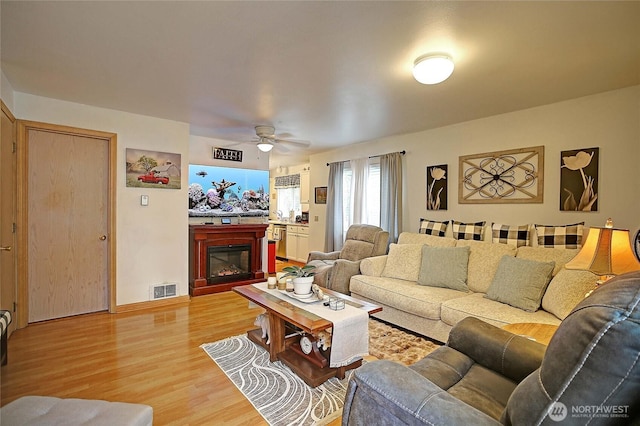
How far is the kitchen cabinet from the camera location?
22.6ft

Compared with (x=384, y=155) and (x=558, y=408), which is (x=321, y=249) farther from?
(x=558, y=408)

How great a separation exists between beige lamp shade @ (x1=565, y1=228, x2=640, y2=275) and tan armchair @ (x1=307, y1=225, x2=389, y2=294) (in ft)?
7.64

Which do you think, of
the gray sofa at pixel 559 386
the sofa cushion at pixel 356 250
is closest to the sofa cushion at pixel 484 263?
the sofa cushion at pixel 356 250

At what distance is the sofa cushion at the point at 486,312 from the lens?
229 cm

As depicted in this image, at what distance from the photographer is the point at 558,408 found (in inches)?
29.8

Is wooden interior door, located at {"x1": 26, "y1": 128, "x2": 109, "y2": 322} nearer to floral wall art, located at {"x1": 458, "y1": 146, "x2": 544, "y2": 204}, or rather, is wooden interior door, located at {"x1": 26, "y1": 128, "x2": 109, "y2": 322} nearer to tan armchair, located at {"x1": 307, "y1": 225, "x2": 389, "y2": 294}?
tan armchair, located at {"x1": 307, "y1": 225, "x2": 389, "y2": 294}

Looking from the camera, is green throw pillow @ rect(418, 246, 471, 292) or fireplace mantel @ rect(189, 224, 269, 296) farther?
fireplace mantel @ rect(189, 224, 269, 296)

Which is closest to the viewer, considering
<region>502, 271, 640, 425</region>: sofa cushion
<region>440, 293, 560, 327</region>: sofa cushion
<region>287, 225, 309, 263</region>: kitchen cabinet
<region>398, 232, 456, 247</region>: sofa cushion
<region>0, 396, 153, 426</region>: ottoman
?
<region>502, 271, 640, 425</region>: sofa cushion

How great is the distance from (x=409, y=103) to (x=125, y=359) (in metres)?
3.59

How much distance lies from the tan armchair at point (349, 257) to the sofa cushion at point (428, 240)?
0.40m

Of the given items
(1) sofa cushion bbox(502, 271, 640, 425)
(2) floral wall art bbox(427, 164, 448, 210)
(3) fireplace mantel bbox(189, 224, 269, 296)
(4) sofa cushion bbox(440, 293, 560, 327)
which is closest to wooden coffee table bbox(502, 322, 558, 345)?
(4) sofa cushion bbox(440, 293, 560, 327)

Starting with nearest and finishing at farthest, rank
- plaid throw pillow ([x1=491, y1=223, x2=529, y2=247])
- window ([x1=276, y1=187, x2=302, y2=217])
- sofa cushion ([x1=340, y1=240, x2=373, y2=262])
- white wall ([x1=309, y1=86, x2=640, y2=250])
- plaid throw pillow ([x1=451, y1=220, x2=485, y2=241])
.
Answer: white wall ([x1=309, y1=86, x2=640, y2=250]) → plaid throw pillow ([x1=491, y1=223, x2=529, y2=247]) → plaid throw pillow ([x1=451, y1=220, x2=485, y2=241]) → sofa cushion ([x1=340, y1=240, x2=373, y2=262]) → window ([x1=276, y1=187, x2=302, y2=217])

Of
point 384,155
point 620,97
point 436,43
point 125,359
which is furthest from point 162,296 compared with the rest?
point 620,97

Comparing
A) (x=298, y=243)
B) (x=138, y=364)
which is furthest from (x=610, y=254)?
(x=298, y=243)
